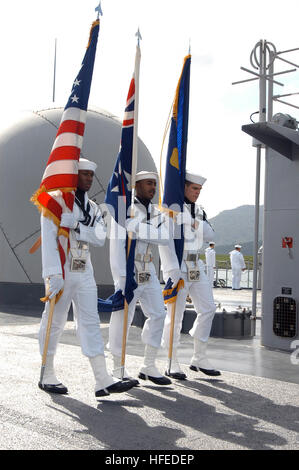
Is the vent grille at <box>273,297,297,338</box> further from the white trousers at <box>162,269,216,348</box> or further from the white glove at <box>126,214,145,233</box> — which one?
the white glove at <box>126,214,145,233</box>

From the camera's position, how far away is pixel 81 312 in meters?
4.75

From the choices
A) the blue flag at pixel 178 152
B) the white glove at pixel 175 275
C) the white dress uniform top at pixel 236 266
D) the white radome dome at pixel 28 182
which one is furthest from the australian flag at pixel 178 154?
the white dress uniform top at pixel 236 266

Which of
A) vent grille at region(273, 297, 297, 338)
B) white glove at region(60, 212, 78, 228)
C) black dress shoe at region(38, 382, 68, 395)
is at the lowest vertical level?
black dress shoe at region(38, 382, 68, 395)

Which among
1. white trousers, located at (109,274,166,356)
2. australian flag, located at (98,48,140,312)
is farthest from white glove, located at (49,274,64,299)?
white trousers, located at (109,274,166,356)

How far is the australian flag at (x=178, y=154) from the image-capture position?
5.69m

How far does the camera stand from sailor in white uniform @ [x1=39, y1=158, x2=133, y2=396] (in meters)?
4.61

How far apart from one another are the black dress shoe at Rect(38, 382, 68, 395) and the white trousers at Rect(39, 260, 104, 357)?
266 millimetres

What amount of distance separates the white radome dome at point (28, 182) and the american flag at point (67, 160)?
765 cm

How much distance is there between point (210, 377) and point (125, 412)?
5.15 ft

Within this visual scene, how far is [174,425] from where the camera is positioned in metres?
3.89

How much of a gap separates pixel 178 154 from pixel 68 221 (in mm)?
1687

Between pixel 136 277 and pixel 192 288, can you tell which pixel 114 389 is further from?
pixel 192 288

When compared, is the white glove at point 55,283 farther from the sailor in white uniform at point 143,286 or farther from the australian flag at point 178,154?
the australian flag at point 178,154

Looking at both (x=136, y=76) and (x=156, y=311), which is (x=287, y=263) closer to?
(x=156, y=311)
